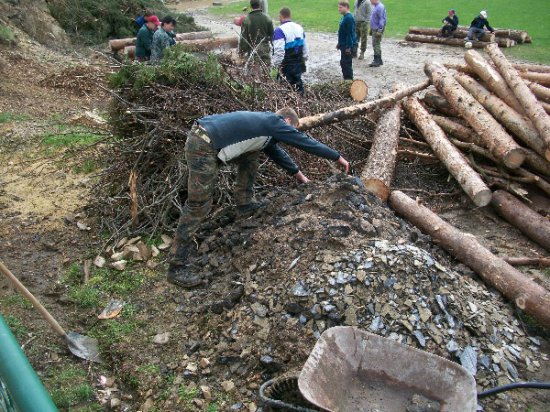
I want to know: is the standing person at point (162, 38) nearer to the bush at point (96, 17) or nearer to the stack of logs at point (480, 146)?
the stack of logs at point (480, 146)

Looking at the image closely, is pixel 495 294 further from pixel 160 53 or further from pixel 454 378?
pixel 160 53

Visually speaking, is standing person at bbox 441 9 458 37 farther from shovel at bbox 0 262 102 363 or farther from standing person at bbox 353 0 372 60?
shovel at bbox 0 262 102 363

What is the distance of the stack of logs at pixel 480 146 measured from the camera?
225 inches

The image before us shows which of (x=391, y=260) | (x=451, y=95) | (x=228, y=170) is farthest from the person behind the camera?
(x=451, y=95)

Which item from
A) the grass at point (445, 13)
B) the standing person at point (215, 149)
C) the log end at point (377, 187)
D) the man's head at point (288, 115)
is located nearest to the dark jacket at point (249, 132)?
the standing person at point (215, 149)

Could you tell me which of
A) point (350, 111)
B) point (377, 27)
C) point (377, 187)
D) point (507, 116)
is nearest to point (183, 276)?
point (377, 187)

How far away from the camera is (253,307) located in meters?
4.55

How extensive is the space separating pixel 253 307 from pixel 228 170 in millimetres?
2397

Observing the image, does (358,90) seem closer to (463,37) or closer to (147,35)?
(147,35)

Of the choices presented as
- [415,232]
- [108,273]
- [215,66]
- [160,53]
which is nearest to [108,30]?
[160,53]

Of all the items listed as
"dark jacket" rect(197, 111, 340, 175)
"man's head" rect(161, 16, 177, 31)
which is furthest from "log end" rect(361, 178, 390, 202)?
"man's head" rect(161, 16, 177, 31)

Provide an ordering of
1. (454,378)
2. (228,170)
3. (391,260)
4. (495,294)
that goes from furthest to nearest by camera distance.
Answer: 1. (228,170)
2. (495,294)
3. (391,260)
4. (454,378)

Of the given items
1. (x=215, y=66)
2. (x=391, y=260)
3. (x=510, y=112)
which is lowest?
(x=391, y=260)

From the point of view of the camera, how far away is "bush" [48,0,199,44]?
52.5ft
